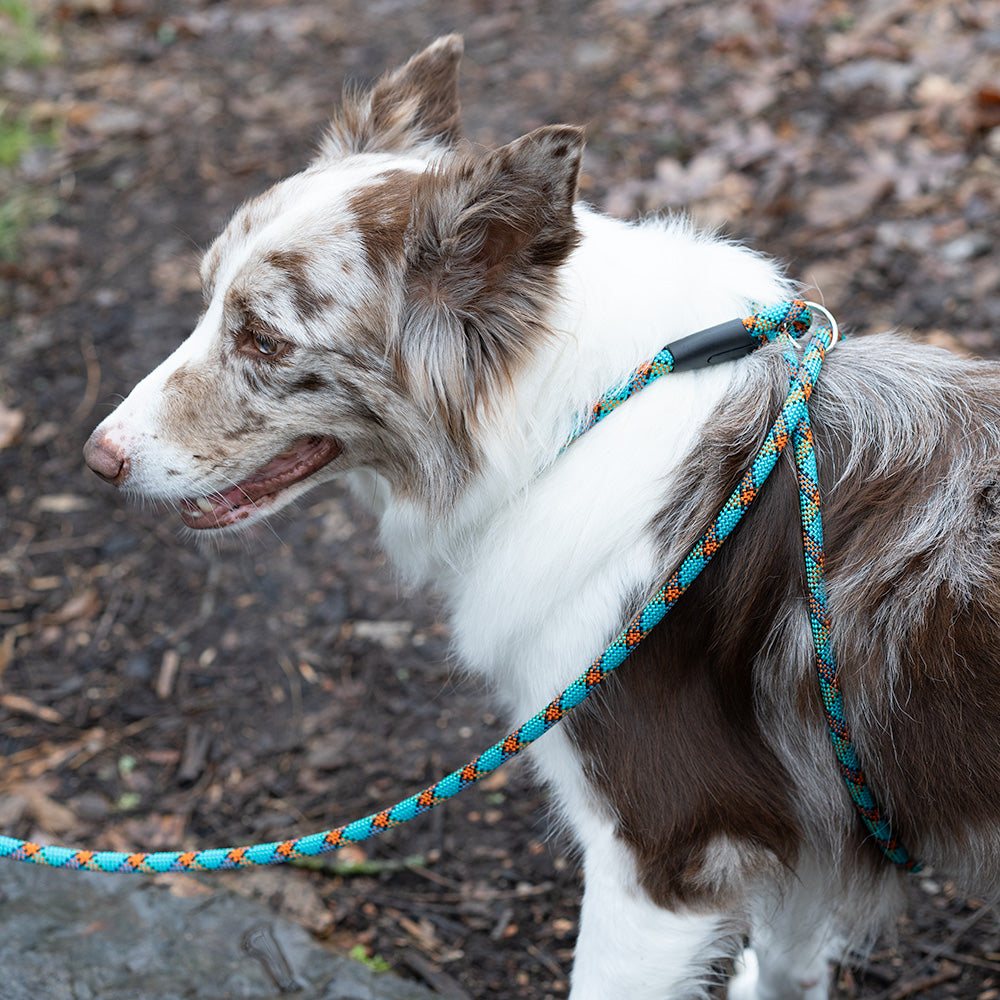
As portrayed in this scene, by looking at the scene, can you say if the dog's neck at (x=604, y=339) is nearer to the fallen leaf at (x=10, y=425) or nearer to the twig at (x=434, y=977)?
the twig at (x=434, y=977)

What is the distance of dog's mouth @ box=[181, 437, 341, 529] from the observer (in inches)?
101

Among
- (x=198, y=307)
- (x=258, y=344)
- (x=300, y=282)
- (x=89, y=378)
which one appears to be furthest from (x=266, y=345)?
(x=198, y=307)

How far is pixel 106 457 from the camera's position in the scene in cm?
247

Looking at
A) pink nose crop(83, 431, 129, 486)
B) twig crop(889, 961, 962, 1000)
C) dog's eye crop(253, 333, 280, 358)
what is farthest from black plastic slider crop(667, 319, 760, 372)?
twig crop(889, 961, 962, 1000)

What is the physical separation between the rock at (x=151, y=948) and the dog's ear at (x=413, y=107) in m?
2.29

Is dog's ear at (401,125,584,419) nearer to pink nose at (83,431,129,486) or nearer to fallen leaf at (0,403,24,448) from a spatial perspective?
pink nose at (83,431,129,486)

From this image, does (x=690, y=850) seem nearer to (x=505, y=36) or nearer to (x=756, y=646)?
(x=756, y=646)

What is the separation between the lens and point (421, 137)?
2814mm

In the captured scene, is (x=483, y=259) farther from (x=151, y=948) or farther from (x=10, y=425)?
(x=10, y=425)

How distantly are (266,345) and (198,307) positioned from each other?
3.42 m

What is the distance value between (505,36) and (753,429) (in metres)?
6.06

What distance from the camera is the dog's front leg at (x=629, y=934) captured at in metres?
2.20

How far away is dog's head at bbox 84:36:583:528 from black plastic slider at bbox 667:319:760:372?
0.31m

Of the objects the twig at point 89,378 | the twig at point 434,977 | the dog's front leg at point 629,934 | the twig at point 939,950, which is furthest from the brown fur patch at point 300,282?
the twig at point 89,378
